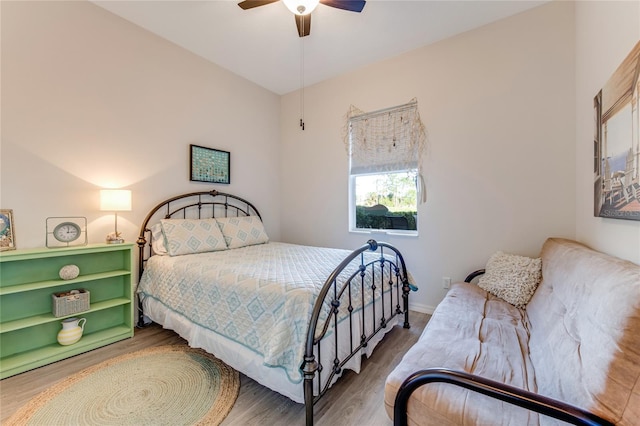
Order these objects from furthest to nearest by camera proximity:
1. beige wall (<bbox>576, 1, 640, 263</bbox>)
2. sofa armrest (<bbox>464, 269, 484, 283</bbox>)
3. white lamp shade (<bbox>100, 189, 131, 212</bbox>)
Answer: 1. sofa armrest (<bbox>464, 269, 484, 283</bbox>)
2. white lamp shade (<bbox>100, 189, 131, 212</bbox>)
3. beige wall (<bbox>576, 1, 640, 263</bbox>)

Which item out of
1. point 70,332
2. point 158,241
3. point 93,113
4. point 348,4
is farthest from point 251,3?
point 70,332

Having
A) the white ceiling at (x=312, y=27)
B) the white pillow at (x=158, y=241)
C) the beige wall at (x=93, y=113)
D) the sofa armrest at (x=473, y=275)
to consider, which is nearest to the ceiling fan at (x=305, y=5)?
the white ceiling at (x=312, y=27)

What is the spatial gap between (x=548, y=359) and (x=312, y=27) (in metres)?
3.15

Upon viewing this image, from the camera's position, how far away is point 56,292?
7.13 feet

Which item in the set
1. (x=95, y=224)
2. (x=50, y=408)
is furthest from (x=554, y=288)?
(x=95, y=224)

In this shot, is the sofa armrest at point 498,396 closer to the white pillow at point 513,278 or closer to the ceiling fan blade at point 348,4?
the white pillow at point 513,278

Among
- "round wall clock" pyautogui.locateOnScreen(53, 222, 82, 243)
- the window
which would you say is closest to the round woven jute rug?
"round wall clock" pyautogui.locateOnScreen(53, 222, 82, 243)

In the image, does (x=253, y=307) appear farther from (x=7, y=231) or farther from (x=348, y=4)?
(x=348, y=4)

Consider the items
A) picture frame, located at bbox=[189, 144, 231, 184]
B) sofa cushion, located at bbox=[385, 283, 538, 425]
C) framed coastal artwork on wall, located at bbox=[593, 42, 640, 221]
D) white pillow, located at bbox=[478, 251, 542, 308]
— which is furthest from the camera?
picture frame, located at bbox=[189, 144, 231, 184]

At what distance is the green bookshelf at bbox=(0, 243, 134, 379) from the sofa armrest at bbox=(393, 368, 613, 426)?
8.14ft

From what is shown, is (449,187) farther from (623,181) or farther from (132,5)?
(132,5)

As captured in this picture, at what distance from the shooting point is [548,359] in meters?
1.21

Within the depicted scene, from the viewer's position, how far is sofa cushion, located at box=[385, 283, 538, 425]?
3.22 feet

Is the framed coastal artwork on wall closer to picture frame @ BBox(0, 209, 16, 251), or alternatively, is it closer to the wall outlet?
the wall outlet
